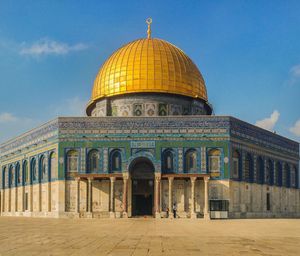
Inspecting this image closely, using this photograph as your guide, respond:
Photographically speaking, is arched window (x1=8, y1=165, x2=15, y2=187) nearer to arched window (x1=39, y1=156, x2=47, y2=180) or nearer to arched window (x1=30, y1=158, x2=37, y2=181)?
arched window (x1=30, y1=158, x2=37, y2=181)

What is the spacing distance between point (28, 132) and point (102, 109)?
6122mm

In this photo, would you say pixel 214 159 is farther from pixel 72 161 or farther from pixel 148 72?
pixel 72 161

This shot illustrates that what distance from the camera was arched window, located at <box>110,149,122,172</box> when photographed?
35.7 metres

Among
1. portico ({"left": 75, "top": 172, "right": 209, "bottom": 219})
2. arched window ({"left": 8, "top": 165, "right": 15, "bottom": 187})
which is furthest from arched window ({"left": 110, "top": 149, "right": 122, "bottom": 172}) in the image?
arched window ({"left": 8, "top": 165, "right": 15, "bottom": 187})

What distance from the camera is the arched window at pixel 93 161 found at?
35.8m

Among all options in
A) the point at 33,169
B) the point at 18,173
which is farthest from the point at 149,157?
the point at 18,173

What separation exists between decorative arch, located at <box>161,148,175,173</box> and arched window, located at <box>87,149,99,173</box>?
14.6 feet

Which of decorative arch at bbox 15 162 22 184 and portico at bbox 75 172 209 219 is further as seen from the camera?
decorative arch at bbox 15 162 22 184

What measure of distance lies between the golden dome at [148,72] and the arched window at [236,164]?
6351mm

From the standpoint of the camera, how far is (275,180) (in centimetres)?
4212

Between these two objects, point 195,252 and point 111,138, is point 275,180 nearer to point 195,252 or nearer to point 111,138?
point 111,138

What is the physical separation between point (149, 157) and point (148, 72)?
25.1ft

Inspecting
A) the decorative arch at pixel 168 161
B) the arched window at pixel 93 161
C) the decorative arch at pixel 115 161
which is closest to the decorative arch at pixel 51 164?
the arched window at pixel 93 161

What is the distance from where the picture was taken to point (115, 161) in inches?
1411
